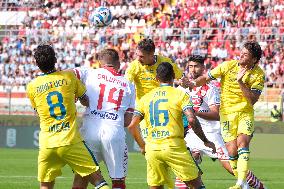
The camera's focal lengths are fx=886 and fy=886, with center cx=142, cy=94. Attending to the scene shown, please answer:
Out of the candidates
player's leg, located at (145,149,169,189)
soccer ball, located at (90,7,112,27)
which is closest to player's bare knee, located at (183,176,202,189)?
player's leg, located at (145,149,169,189)

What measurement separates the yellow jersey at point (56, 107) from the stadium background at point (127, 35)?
18.1 meters

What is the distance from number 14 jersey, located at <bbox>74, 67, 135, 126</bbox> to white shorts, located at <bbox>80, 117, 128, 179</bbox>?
3.5 inches

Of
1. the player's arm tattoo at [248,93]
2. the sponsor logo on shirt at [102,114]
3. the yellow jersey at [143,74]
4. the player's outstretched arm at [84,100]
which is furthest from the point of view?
the yellow jersey at [143,74]

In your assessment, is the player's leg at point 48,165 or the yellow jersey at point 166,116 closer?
the player's leg at point 48,165

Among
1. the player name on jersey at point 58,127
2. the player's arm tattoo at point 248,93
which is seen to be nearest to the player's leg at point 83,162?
the player name on jersey at point 58,127

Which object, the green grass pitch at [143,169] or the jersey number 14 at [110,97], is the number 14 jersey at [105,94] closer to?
the jersey number 14 at [110,97]

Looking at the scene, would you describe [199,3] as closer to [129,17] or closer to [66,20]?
[129,17]

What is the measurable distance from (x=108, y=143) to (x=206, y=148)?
379 centimetres

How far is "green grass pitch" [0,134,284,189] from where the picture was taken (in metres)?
17.0

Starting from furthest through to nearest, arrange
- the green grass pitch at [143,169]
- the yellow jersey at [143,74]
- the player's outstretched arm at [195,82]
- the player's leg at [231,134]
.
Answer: the green grass pitch at [143,169], the yellow jersey at [143,74], the player's leg at [231,134], the player's outstretched arm at [195,82]

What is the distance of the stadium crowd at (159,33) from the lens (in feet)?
117

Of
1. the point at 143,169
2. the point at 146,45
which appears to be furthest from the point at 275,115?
the point at 146,45

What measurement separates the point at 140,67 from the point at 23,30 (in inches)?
979

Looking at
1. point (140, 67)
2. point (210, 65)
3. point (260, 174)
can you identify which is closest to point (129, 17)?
point (210, 65)
